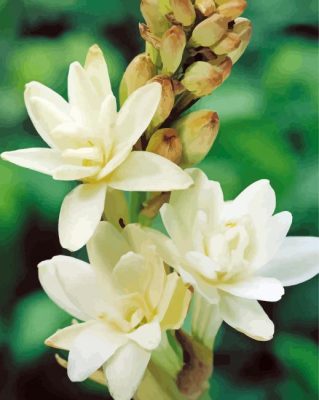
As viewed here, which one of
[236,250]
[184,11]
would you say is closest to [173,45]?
[184,11]

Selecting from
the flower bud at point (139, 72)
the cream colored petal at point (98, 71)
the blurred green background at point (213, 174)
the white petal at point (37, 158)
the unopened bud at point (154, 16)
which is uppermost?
the unopened bud at point (154, 16)

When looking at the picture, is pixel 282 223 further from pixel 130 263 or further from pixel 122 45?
pixel 122 45

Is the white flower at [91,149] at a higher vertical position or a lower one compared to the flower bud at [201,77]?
lower

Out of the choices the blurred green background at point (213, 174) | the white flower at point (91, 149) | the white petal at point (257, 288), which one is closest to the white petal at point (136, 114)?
the white flower at point (91, 149)

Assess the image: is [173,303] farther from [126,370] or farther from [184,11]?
[184,11]

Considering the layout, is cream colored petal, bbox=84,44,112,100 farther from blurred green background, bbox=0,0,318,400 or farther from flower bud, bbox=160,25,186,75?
blurred green background, bbox=0,0,318,400

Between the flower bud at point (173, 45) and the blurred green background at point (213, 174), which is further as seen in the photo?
the blurred green background at point (213, 174)

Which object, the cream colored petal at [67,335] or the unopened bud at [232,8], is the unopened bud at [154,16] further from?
the cream colored petal at [67,335]
